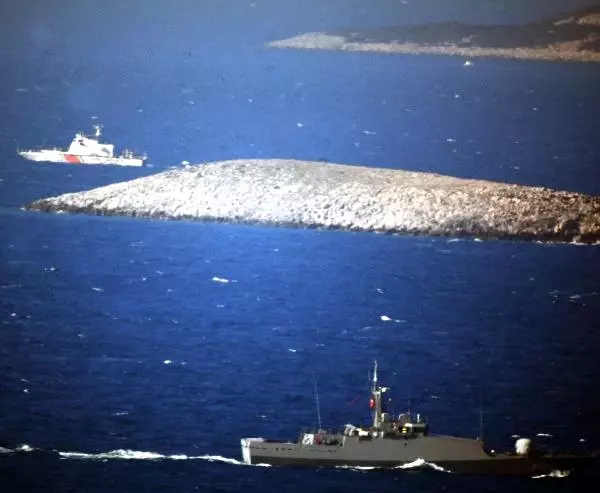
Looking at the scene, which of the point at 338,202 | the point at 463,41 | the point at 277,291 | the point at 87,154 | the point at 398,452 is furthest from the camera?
the point at 463,41

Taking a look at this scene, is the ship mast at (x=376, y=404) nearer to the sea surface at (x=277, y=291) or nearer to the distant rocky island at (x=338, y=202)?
the sea surface at (x=277, y=291)

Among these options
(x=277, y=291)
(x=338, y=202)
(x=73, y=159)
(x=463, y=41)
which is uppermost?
(x=463, y=41)

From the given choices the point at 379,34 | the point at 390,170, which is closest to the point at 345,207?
the point at 390,170

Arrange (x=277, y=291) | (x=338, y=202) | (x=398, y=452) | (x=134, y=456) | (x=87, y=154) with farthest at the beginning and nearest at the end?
1. (x=87, y=154)
2. (x=338, y=202)
3. (x=277, y=291)
4. (x=398, y=452)
5. (x=134, y=456)

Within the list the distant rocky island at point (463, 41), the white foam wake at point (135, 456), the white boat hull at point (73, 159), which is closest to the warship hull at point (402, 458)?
the white foam wake at point (135, 456)

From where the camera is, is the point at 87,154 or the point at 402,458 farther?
the point at 87,154

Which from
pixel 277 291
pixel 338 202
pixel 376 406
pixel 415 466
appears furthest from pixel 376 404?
pixel 338 202

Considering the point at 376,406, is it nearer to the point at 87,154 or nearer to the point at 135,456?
the point at 135,456
